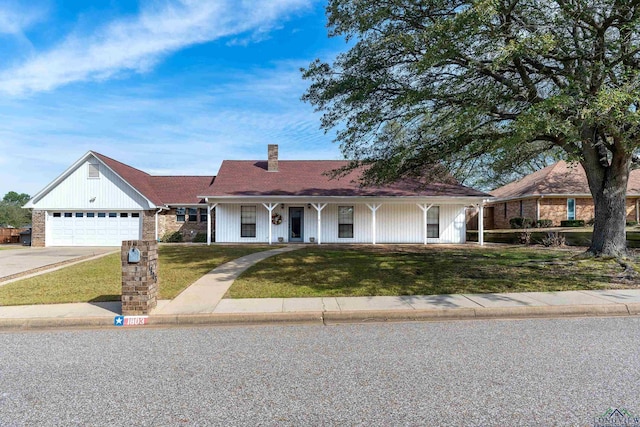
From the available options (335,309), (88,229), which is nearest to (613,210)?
(335,309)

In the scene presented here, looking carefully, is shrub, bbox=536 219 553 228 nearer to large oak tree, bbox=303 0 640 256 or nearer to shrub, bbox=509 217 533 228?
shrub, bbox=509 217 533 228

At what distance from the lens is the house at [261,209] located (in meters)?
21.1

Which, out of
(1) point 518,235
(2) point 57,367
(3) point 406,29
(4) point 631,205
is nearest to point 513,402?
(2) point 57,367

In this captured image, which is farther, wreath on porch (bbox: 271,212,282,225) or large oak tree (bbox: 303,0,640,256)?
wreath on porch (bbox: 271,212,282,225)

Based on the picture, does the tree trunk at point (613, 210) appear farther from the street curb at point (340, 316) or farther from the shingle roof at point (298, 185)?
the shingle roof at point (298, 185)

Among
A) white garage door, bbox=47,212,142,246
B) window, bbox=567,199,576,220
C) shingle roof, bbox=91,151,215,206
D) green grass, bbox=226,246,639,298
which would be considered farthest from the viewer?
window, bbox=567,199,576,220

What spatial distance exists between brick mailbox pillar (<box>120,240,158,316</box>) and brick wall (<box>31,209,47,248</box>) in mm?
20367

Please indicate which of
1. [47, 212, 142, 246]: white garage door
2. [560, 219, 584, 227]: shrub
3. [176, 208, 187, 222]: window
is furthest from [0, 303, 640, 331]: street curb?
[560, 219, 584, 227]: shrub

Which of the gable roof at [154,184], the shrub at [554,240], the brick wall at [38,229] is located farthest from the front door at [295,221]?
the brick wall at [38,229]

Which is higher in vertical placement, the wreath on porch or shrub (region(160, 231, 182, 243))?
the wreath on porch

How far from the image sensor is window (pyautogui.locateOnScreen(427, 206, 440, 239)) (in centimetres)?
2214

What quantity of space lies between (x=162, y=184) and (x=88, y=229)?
19.1 feet

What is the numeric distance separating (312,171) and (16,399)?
71.5ft

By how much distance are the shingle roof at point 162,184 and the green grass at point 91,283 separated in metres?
10.8
